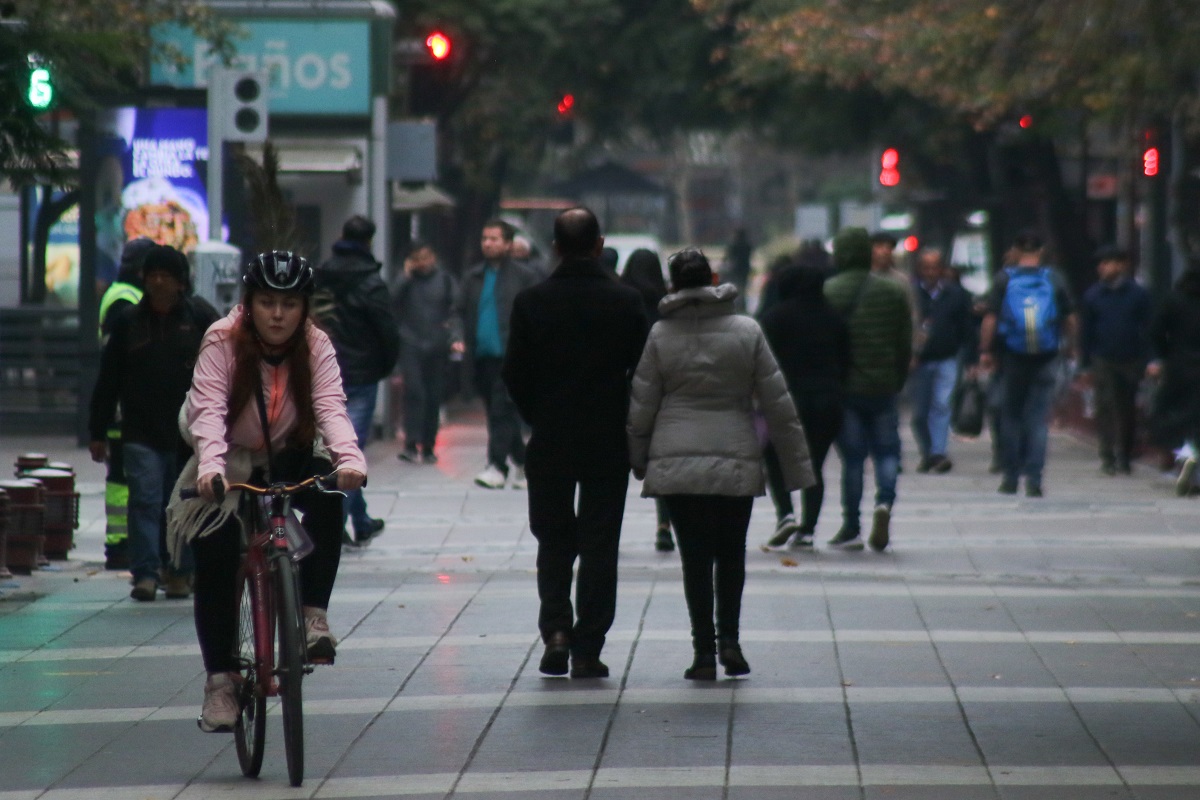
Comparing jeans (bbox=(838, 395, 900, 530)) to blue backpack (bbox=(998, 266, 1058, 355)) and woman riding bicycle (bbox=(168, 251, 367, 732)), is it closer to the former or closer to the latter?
blue backpack (bbox=(998, 266, 1058, 355))

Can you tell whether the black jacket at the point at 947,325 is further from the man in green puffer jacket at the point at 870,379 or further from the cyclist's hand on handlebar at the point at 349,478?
the cyclist's hand on handlebar at the point at 349,478

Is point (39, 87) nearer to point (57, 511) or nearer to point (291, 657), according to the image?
point (57, 511)

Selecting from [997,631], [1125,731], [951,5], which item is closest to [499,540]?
Result: [997,631]

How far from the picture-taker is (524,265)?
1583 centimetres

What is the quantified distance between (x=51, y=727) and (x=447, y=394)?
18672 millimetres

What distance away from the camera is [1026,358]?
14.6 meters

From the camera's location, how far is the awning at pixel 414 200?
76.9 ft

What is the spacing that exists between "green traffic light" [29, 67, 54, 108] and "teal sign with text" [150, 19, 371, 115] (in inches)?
419

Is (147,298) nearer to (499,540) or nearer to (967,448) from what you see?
(499,540)

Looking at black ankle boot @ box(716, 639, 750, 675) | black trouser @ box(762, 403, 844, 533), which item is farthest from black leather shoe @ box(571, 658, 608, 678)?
black trouser @ box(762, 403, 844, 533)

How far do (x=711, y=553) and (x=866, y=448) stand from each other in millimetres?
4479

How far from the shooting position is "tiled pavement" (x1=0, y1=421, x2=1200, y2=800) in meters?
Answer: 6.07

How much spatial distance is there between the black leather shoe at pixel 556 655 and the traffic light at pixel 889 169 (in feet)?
64.5

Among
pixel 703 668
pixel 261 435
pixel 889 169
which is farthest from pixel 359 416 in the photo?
pixel 889 169
